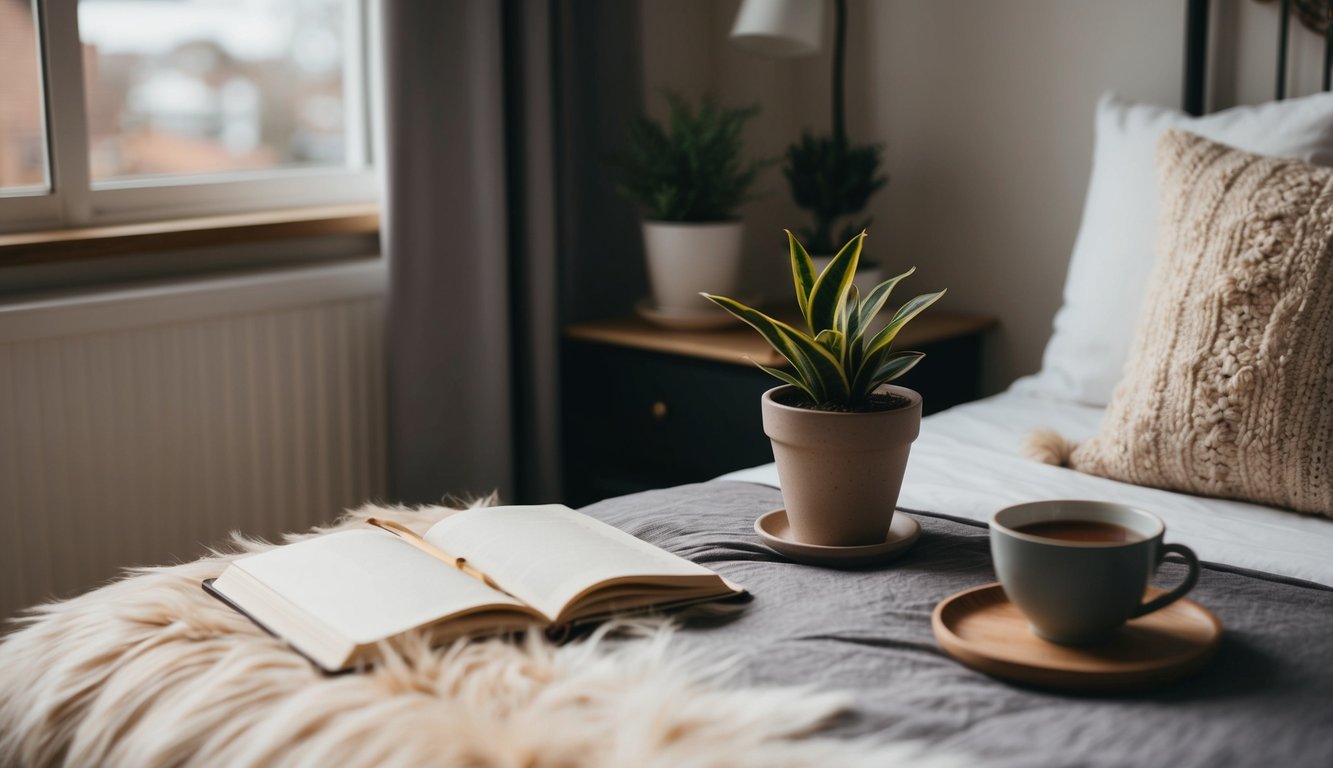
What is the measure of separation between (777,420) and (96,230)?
1218 mm

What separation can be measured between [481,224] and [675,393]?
0.43 m

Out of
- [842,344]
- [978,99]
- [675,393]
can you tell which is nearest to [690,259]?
[675,393]

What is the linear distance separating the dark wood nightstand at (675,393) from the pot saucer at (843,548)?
2.32 feet

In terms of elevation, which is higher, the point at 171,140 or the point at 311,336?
the point at 171,140

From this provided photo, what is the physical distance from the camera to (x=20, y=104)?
1802 mm

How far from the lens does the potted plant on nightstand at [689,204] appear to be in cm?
209

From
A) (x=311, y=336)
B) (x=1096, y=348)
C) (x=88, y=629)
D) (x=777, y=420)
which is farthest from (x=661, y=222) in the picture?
(x=88, y=629)

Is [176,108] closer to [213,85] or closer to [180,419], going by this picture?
[213,85]

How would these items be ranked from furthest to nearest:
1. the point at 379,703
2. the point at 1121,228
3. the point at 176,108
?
1. the point at 176,108
2. the point at 1121,228
3. the point at 379,703

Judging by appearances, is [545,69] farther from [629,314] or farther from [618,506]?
[618,506]

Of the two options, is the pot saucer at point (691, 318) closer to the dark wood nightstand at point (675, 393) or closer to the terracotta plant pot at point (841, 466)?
the dark wood nightstand at point (675, 393)

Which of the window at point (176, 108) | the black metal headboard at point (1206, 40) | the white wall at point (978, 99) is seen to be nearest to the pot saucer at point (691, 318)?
the white wall at point (978, 99)

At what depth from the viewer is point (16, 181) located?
1.82m

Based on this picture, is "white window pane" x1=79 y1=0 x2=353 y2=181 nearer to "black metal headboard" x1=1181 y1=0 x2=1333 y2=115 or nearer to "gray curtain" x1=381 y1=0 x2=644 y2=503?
"gray curtain" x1=381 y1=0 x2=644 y2=503
